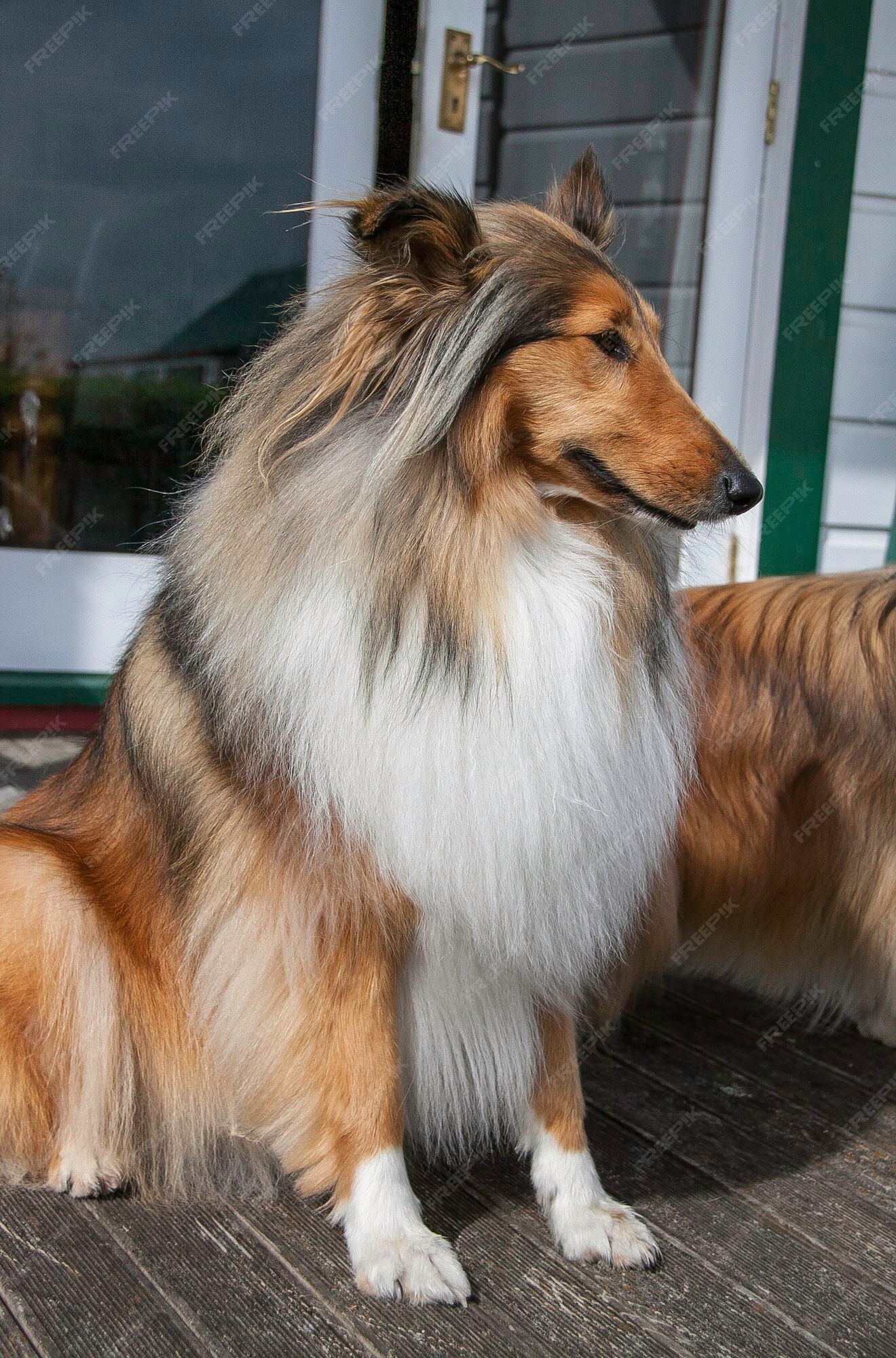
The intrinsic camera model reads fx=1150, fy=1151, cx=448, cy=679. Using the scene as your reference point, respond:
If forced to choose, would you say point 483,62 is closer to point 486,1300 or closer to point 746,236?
point 746,236

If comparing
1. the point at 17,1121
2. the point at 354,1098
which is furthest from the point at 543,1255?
the point at 17,1121

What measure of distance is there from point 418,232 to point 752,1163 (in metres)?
1.61

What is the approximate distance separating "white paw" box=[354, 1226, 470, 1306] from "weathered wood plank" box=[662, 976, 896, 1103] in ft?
3.52

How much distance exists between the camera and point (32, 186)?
3.62 m

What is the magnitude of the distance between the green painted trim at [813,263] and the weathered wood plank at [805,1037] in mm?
1959

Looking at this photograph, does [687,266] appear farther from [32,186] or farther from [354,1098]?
[354,1098]

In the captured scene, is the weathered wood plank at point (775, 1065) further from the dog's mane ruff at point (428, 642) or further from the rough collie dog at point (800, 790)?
the dog's mane ruff at point (428, 642)

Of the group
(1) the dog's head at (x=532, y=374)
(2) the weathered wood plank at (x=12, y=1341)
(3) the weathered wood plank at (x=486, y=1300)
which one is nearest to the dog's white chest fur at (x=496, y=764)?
(1) the dog's head at (x=532, y=374)

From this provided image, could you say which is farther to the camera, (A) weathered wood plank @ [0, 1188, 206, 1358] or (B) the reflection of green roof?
(B) the reflection of green roof

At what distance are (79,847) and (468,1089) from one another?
0.72 m

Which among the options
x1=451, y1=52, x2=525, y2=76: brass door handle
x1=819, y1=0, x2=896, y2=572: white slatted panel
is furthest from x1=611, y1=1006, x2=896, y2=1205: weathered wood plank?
x1=451, y1=52, x2=525, y2=76: brass door handle

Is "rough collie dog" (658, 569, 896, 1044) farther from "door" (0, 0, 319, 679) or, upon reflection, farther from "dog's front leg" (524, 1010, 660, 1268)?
"door" (0, 0, 319, 679)

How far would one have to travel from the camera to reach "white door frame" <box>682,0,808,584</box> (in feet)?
13.1

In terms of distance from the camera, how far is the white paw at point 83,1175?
69.6 inches
